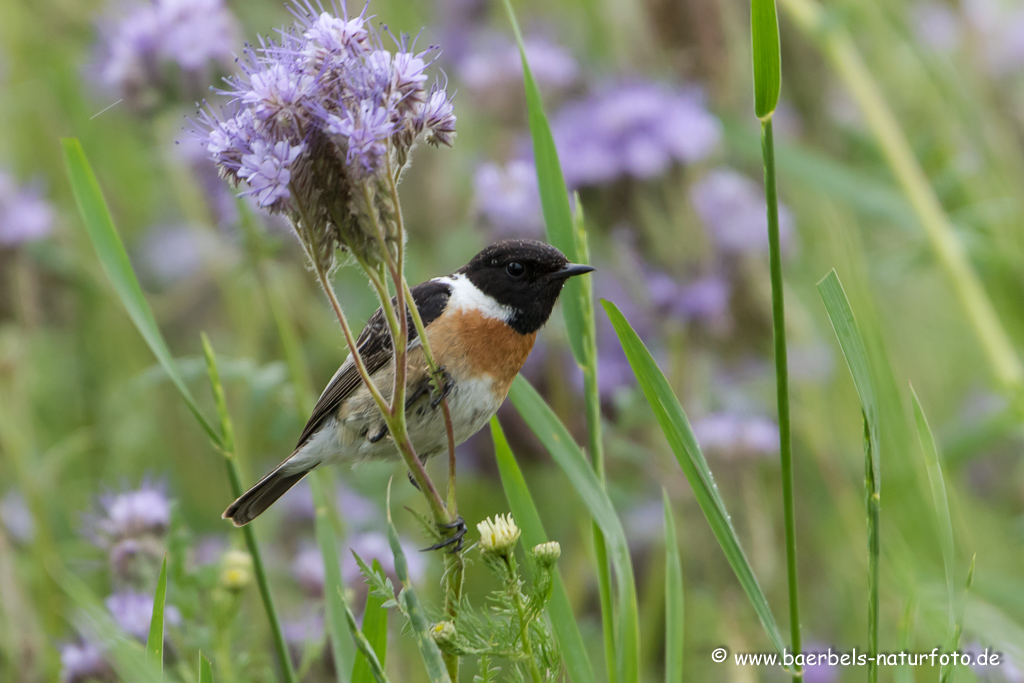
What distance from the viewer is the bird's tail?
1.94m

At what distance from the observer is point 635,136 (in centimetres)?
377

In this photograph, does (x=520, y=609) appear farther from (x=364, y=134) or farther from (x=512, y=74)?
(x=512, y=74)

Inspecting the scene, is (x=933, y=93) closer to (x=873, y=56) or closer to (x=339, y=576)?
(x=873, y=56)

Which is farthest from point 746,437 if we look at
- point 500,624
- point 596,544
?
point 500,624

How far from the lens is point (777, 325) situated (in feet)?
4.45

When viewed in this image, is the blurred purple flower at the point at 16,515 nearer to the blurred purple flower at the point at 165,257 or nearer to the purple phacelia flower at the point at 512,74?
the blurred purple flower at the point at 165,257

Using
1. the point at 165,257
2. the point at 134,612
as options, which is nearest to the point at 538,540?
the point at 134,612

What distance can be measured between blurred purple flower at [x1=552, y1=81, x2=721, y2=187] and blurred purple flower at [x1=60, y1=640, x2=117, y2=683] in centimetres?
230


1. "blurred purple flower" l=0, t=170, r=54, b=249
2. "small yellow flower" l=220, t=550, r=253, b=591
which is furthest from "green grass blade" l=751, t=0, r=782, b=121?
"blurred purple flower" l=0, t=170, r=54, b=249

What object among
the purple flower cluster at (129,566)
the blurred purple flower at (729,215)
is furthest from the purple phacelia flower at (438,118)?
the blurred purple flower at (729,215)

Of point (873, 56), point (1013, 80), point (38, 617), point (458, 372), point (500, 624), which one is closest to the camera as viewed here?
point (500, 624)

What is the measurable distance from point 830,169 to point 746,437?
993 millimetres

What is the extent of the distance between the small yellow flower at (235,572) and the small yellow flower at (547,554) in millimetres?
835

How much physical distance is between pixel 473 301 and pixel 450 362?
0.23m
